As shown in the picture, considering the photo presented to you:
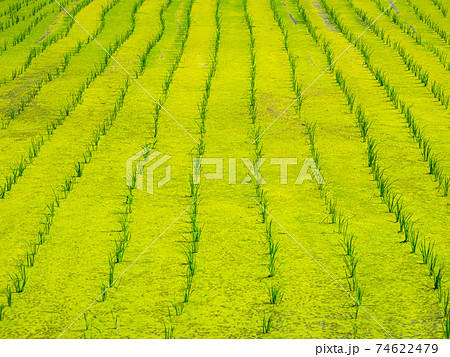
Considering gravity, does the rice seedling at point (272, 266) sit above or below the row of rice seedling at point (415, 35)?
above

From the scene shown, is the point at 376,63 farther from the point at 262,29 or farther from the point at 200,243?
the point at 200,243

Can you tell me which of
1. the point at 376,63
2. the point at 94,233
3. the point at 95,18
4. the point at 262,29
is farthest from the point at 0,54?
the point at 94,233

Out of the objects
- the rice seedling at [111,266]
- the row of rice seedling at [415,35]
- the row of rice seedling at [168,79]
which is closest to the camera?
the rice seedling at [111,266]

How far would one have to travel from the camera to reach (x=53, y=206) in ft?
12.8

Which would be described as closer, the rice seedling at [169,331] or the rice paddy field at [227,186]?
the rice seedling at [169,331]

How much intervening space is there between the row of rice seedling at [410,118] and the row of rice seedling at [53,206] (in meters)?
1.95

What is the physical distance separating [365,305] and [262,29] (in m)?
5.93

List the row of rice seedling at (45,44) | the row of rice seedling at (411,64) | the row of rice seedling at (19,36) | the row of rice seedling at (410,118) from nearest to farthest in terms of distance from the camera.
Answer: the row of rice seedling at (410,118) < the row of rice seedling at (411,64) < the row of rice seedling at (45,44) < the row of rice seedling at (19,36)

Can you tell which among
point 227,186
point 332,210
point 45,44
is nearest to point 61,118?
point 227,186

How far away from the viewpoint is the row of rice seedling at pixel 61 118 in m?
4.34

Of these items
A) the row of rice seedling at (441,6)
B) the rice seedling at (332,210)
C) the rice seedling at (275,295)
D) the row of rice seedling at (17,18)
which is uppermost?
the rice seedling at (275,295)

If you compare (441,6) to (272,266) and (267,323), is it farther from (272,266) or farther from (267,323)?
(267,323)

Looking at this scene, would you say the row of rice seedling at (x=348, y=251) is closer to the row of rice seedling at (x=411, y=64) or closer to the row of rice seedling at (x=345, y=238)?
the row of rice seedling at (x=345, y=238)

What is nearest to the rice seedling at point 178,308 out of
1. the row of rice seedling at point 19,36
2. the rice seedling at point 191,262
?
the rice seedling at point 191,262
